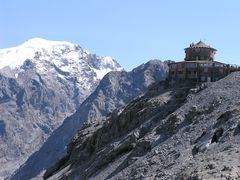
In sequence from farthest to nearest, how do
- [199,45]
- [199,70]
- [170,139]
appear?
[199,45] → [199,70] → [170,139]

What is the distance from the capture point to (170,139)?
73.0 m

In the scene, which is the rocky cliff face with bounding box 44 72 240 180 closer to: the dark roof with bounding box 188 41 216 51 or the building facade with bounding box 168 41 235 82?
the building facade with bounding box 168 41 235 82

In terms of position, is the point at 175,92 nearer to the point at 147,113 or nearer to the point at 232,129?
the point at 147,113

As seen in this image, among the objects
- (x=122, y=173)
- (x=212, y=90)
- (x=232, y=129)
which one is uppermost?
(x=212, y=90)

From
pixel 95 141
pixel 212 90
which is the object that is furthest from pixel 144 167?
pixel 95 141

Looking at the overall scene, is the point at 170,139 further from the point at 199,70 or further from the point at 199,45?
the point at 199,45

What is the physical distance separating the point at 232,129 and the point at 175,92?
3960cm

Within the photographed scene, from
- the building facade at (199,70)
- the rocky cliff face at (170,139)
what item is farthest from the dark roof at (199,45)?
the rocky cliff face at (170,139)

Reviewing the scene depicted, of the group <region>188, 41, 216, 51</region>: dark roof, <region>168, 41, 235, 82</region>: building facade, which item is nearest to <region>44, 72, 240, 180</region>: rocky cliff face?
<region>168, 41, 235, 82</region>: building facade

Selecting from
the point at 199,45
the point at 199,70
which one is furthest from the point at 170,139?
the point at 199,45

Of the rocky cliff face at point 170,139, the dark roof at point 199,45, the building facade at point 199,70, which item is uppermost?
the dark roof at point 199,45

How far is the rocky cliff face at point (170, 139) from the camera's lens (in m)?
53.5

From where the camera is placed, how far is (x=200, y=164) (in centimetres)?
5053

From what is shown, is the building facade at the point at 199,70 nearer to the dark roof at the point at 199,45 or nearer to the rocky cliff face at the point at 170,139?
the rocky cliff face at the point at 170,139
